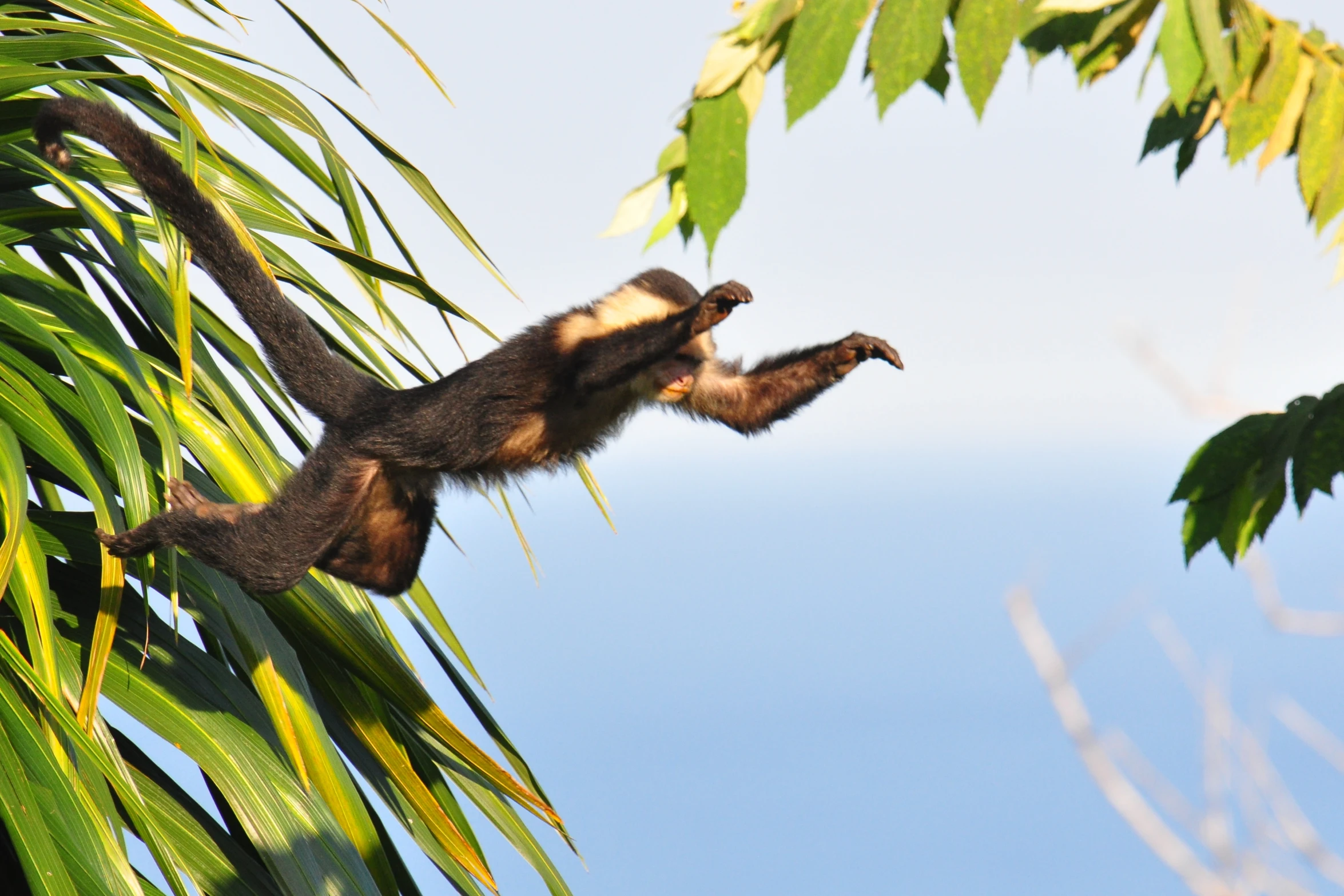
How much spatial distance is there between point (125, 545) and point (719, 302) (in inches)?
49.9

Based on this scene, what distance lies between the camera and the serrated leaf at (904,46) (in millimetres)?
1347

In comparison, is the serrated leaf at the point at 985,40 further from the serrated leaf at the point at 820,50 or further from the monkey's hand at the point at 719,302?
the monkey's hand at the point at 719,302

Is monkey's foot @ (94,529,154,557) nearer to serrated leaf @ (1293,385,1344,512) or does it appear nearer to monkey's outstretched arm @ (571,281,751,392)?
monkey's outstretched arm @ (571,281,751,392)

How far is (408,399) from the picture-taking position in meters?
2.99

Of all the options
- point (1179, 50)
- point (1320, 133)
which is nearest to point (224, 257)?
point (1179, 50)

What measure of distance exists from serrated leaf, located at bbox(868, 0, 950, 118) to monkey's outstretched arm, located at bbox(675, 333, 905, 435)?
4.70 ft

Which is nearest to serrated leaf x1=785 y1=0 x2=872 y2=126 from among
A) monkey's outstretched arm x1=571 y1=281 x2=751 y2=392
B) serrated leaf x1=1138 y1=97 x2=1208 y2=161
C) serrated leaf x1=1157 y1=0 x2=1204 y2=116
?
serrated leaf x1=1157 y1=0 x2=1204 y2=116

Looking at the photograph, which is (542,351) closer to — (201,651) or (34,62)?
(201,651)

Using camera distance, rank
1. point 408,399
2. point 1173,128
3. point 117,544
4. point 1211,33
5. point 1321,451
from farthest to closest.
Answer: point 408,399, point 117,544, point 1173,128, point 1321,451, point 1211,33

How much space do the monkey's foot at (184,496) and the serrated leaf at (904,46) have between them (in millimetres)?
1632

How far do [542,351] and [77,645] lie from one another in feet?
4.17

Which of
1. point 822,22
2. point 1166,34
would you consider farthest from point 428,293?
point 1166,34

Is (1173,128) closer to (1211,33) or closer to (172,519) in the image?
(1211,33)

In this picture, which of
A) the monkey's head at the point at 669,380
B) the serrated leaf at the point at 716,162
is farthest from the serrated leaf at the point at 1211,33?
the monkey's head at the point at 669,380
